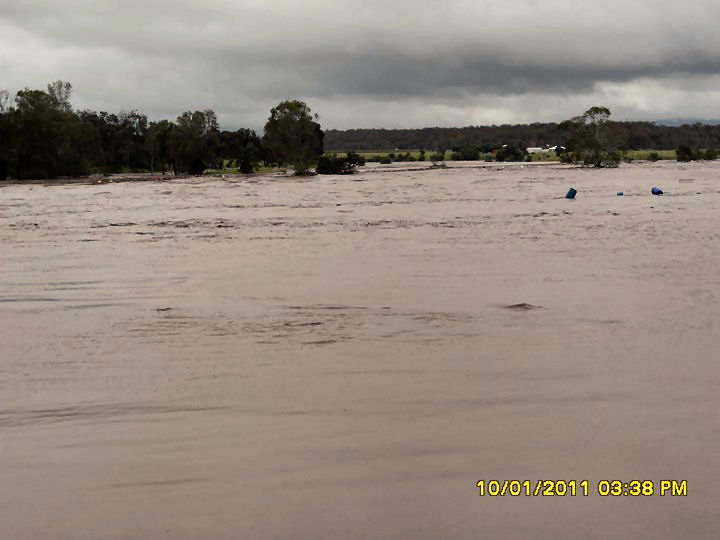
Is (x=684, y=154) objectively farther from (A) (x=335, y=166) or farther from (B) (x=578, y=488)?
(B) (x=578, y=488)

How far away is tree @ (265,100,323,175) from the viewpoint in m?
82.2

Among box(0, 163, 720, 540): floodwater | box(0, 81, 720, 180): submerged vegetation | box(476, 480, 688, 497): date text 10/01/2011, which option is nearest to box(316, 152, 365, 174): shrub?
box(0, 81, 720, 180): submerged vegetation

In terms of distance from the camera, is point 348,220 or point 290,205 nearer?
point 348,220

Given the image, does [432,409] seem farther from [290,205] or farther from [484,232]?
[290,205]

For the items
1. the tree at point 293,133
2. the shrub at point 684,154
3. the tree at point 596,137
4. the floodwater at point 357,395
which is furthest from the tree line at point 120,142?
the floodwater at point 357,395

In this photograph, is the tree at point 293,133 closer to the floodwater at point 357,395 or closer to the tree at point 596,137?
the tree at point 596,137

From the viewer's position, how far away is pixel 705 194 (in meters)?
37.0

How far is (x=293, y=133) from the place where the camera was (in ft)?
272

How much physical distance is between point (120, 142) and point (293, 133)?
107 feet

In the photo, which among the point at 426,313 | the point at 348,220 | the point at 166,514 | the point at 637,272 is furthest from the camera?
the point at 348,220

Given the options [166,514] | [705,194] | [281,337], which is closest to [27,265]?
[281,337]

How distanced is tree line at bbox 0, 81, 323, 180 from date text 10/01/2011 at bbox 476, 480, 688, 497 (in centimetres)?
7885

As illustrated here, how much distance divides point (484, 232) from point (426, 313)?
10.8m

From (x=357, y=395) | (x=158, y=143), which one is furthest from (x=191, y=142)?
(x=357, y=395)
